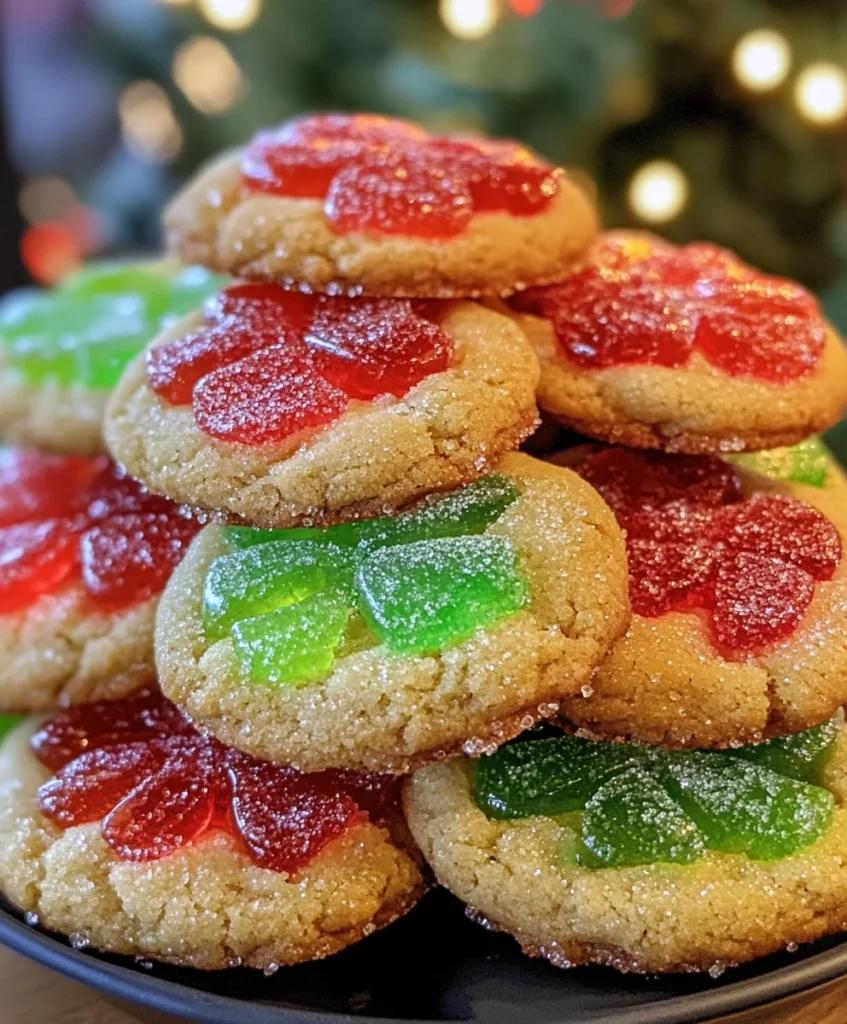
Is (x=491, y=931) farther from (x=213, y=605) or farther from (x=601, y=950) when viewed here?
(x=213, y=605)

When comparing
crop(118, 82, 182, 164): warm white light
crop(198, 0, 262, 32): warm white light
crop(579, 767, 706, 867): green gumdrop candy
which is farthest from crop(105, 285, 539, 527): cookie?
crop(118, 82, 182, 164): warm white light

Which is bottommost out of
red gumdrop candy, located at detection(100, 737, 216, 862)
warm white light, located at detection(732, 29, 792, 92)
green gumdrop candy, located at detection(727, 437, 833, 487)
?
red gumdrop candy, located at detection(100, 737, 216, 862)

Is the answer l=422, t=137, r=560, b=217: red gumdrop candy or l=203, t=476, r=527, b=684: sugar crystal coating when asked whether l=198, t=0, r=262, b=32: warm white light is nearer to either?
l=422, t=137, r=560, b=217: red gumdrop candy

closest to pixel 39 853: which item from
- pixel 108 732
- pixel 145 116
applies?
pixel 108 732

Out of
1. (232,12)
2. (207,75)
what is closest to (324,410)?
(232,12)

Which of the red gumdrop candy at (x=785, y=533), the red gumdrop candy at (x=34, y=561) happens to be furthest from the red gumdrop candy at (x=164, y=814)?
the red gumdrop candy at (x=785, y=533)

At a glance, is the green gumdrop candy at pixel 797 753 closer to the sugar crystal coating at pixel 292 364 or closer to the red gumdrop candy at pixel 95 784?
the sugar crystal coating at pixel 292 364

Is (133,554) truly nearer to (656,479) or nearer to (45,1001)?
(45,1001)
